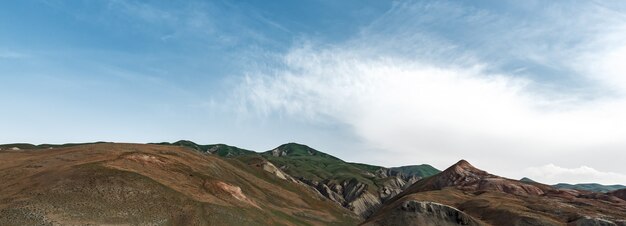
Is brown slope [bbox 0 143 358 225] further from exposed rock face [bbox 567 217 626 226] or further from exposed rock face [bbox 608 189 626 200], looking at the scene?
exposed rock face [bbox 608 189 626 200]

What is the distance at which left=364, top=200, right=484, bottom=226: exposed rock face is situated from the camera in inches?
4080

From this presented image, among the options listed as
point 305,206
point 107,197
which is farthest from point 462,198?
point 107,197

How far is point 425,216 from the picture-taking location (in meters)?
105

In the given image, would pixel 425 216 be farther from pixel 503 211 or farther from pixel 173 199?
pixel 173 199

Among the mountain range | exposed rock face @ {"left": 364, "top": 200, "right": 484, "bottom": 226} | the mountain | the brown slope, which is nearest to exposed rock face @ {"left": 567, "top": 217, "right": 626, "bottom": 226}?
the mountain

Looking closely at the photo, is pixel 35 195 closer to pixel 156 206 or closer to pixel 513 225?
pixel 156 206

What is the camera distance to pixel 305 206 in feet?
443

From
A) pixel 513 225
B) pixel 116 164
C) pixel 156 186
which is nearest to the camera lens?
pixel 156 186

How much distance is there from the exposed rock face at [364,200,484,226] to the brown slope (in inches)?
872

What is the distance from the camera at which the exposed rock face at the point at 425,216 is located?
103625 millimetres

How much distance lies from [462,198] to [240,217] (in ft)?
333

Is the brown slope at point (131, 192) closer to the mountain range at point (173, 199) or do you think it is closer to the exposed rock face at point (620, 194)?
the mountain range at point (173, 199)

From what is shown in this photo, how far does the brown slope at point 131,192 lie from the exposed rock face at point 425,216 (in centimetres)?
2216

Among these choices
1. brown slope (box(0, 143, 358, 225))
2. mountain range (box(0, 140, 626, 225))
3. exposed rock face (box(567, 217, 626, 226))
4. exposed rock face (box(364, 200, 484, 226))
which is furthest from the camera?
exposed rock face (box(567, 217, 626, 226))
